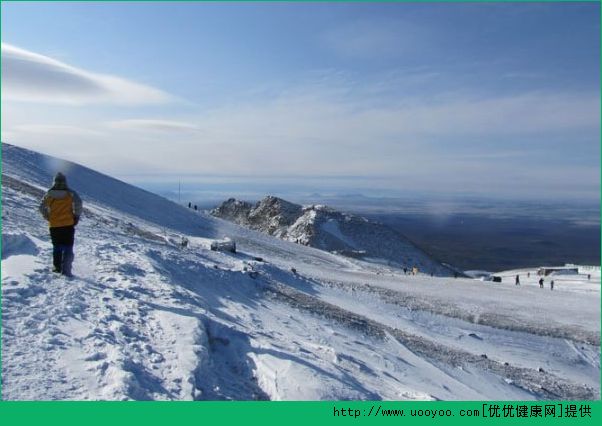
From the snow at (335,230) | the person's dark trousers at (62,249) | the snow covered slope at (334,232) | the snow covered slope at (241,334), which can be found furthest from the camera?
the snow at (335,230)

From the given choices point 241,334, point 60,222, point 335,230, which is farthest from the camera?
point 335,230

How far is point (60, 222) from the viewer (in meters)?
11.2

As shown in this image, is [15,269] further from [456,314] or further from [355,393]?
[456,314]

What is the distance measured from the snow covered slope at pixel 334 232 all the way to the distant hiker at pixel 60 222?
47.2 m

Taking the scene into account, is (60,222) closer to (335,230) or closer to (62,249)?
(62,249)

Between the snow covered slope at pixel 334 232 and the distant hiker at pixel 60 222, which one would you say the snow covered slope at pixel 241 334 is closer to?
the distant hiker at pixel 60 222

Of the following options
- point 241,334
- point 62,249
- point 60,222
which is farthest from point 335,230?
point 62,249

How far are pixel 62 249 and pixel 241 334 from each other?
443 cm

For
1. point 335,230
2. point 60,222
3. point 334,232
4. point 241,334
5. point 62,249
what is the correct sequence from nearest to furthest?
1. point 241,334
2. point 62,249
3. point 60,222
4. point 334,232
5. point 335,230

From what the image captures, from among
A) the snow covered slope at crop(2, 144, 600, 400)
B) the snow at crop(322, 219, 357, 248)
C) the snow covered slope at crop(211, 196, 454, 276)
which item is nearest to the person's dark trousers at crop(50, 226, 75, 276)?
the snow covered slope at crop(2, 144, 600, 400)

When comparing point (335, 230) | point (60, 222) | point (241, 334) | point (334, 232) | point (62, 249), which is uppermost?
point (60, 222)

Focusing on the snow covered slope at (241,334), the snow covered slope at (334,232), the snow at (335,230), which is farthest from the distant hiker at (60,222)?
the snow at (335,230)

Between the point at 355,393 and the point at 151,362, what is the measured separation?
→ 3.72 m

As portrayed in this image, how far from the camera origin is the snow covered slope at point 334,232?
62281 mm
